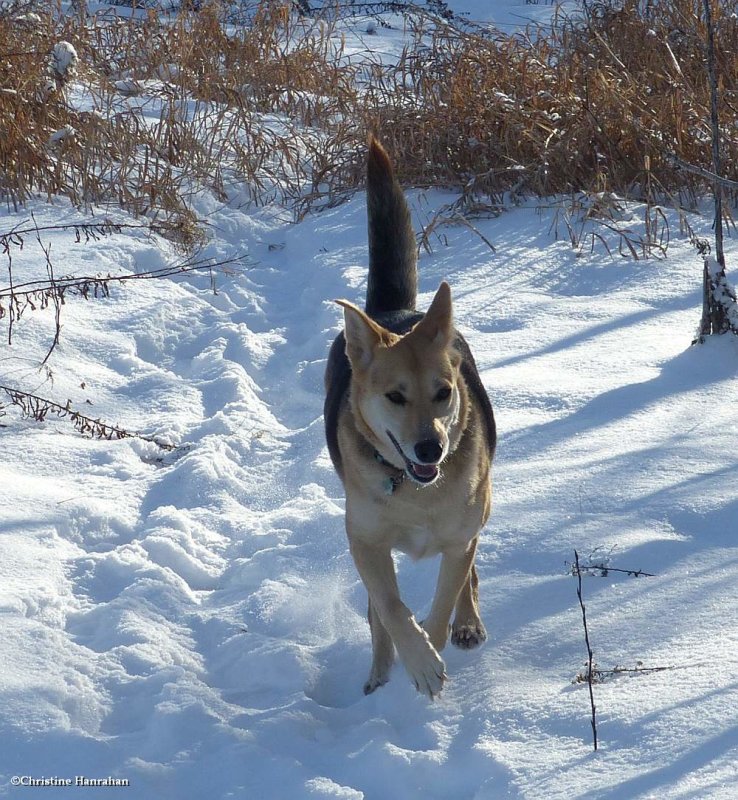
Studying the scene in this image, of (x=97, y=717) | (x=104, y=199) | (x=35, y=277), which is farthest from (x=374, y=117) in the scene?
(x=97, y=717)

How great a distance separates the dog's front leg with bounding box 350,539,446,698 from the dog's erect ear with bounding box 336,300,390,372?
606mm

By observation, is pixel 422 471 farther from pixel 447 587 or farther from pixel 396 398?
pixel 447 587

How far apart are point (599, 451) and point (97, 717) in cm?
238

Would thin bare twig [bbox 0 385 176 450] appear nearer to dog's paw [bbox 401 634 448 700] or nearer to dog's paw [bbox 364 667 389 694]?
dog's paw [bbox 364 667 389 694]

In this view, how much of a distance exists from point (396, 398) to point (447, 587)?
627mm

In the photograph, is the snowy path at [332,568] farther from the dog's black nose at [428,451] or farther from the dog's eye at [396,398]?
the dog's eye at [396,398]

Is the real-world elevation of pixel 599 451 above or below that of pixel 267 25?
below

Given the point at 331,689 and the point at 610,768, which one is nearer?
the point at 610,768

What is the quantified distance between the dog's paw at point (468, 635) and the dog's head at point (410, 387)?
638 mm

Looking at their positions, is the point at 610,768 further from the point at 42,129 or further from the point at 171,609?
the point at 42,129

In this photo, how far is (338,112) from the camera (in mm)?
9992

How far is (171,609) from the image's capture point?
380 centimetres

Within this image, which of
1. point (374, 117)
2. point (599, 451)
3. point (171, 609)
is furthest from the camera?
point (374, 117)

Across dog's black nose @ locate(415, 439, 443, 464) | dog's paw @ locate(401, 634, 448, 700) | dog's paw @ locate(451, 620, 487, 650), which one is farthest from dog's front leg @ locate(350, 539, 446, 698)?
dog's black nose @ locate(415, 439, 443, 464)
